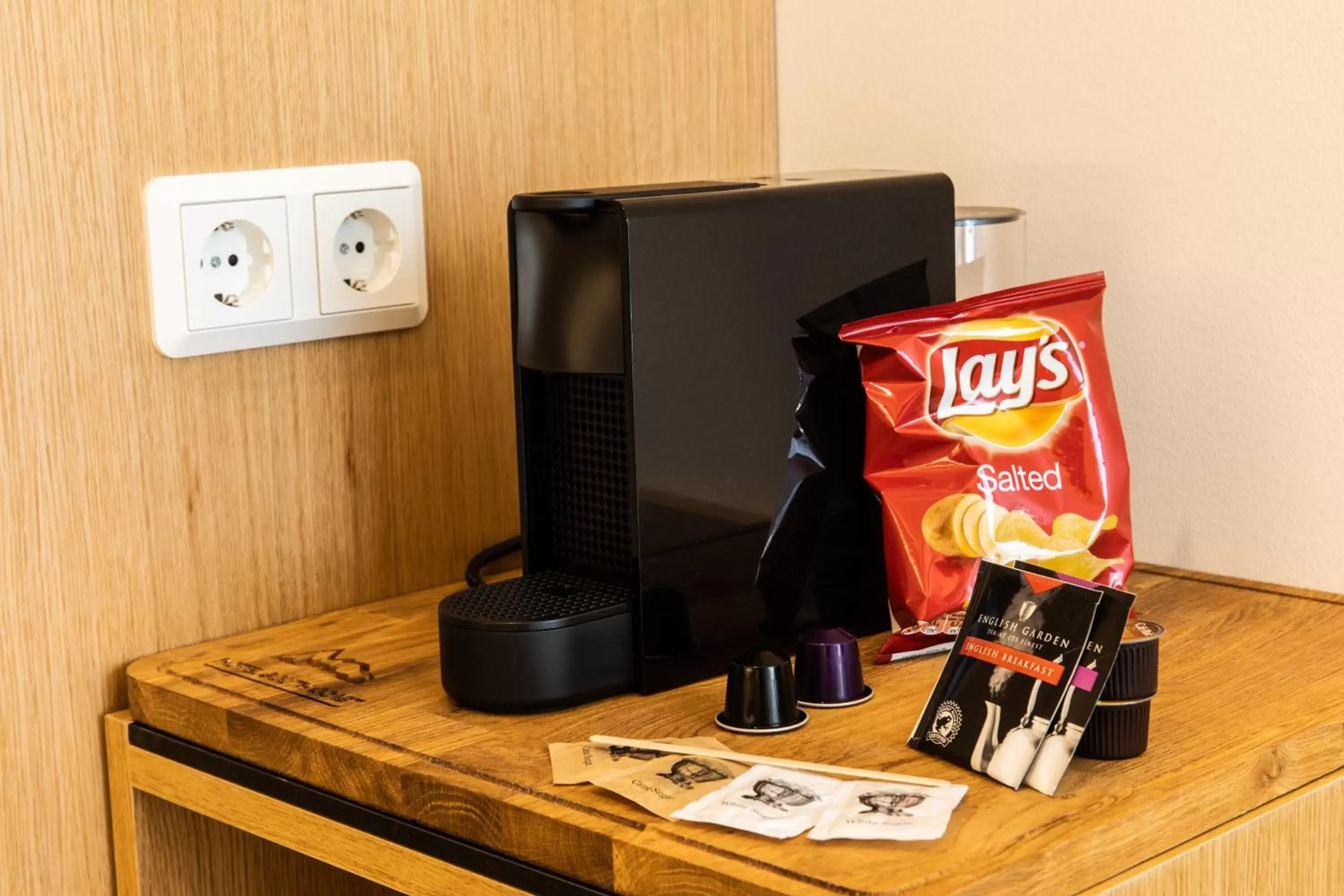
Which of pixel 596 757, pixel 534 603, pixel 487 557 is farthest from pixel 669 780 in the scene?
pixel 487 557

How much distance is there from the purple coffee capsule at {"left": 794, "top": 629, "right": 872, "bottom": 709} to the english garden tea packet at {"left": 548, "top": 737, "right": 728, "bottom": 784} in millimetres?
77

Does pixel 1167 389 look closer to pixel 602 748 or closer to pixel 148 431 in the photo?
pixel 602 748

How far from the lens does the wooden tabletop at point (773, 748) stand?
0.65 meters

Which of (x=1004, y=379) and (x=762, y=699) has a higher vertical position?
(x=1004, y=379)

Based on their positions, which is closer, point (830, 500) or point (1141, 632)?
point (1141, 632)

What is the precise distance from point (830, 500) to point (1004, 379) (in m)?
0.13

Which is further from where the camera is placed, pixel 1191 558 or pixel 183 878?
pixel 1191 558

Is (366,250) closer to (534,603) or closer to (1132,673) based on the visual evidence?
(534,603)

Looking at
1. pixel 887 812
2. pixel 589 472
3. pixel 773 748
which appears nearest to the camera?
pixel 887 812

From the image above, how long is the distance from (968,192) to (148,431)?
67cm

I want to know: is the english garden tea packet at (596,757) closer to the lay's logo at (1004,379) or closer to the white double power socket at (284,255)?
the lay's logo at (1004,379)

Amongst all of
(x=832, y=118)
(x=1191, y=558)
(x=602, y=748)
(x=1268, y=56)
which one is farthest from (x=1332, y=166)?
(x=602, y=748)

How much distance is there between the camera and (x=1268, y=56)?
104cm

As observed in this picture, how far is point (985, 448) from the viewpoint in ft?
3.09
